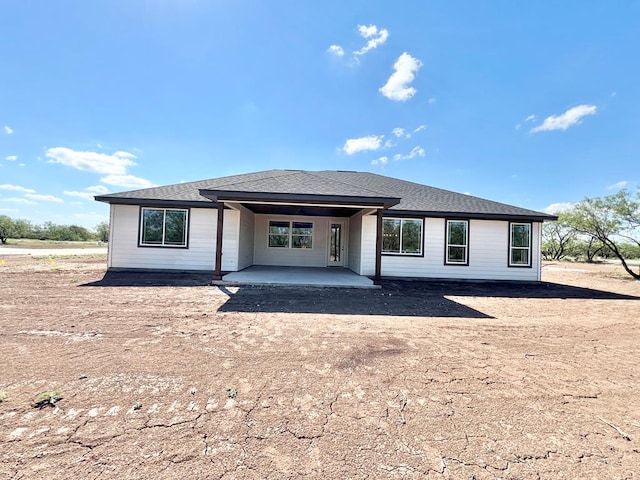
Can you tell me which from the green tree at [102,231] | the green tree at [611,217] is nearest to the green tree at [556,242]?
the green tree at [611,217]

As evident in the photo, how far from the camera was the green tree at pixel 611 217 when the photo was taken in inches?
564

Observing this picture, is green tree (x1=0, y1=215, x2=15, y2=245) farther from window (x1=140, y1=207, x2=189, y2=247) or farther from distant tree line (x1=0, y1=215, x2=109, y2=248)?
window (x1=140, y1=207, x2=189, y2=247)

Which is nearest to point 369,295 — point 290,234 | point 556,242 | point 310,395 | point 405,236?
point 405,236

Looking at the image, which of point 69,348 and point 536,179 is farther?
point 536,179

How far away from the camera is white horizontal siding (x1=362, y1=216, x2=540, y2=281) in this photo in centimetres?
1115

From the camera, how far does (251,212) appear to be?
13008 mm

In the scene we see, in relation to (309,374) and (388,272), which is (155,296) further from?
(388,272)

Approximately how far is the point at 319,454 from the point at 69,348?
3.49 metres

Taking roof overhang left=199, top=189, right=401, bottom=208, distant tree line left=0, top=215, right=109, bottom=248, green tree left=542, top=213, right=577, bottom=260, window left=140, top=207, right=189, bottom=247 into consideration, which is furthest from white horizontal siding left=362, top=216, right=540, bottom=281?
distant tree line left=0, top=215, right=109, bottom=248

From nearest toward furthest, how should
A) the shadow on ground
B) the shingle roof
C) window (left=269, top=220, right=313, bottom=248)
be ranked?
the shadow on ground
the shingle roof
window (left=269, top=220, right=313, bottom=248)

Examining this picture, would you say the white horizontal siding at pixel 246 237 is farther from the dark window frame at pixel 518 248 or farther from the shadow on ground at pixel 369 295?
the dark window frame at pixel 518 248

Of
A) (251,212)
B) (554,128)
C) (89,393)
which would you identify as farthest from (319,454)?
(554,128)

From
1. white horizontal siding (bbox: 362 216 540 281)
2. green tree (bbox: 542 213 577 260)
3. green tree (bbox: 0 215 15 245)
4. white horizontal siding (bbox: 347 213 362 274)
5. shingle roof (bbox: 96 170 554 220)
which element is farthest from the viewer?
green tree (bbox: 0 215 15 245)

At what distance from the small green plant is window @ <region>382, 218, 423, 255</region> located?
1000cm
